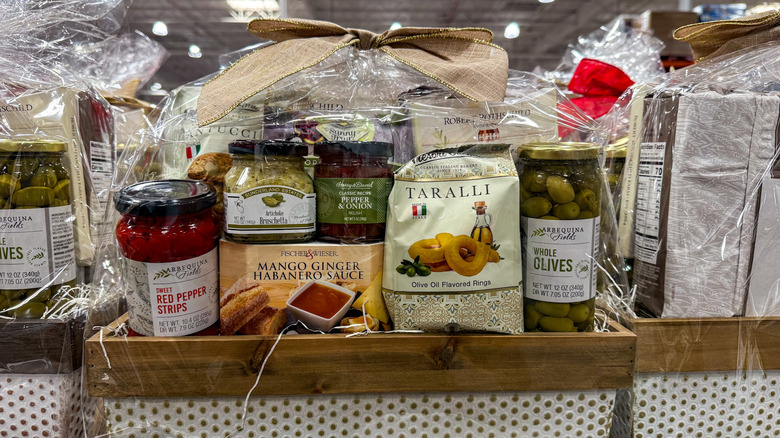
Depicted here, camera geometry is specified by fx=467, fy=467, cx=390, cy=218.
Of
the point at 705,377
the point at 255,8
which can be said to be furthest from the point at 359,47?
the point at 255,8

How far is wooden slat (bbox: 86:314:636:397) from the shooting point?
2.42 feet

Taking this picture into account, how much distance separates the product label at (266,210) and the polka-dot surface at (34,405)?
43 centimetres

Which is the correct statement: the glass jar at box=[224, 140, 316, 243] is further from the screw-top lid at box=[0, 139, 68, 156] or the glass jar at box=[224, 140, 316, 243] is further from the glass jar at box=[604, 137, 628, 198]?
the glass jar at box=[604, 137, 628, 198]

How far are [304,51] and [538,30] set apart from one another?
6.73 meters

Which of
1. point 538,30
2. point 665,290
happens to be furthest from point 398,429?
point 538,30

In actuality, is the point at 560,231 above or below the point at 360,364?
above

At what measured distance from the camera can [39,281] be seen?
84 cm

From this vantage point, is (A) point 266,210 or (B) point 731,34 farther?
(B) point 731,34

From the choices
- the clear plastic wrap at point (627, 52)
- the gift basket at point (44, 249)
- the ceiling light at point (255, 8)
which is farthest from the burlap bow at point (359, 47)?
the ceiling light at point (255, 8)

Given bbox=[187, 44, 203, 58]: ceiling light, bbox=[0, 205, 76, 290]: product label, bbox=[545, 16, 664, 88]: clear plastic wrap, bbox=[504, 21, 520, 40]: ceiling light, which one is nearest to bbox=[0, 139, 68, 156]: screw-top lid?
bbox=[0, 205, 76, 290]: product label

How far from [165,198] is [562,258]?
64 cm

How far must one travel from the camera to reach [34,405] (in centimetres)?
83

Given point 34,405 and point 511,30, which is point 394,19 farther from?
point 34,405

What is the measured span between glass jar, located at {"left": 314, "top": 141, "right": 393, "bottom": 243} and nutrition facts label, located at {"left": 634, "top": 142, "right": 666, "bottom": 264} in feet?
1.63
